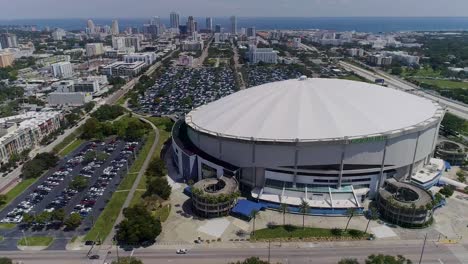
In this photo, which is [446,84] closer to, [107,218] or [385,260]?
[385,260]

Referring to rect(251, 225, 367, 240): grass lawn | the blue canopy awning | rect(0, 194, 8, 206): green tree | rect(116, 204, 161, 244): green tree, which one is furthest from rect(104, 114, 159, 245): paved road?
rect(251, 225, 367, 240): grass lawn

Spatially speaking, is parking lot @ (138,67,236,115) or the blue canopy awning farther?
parking lot @ (138,67,236,115)

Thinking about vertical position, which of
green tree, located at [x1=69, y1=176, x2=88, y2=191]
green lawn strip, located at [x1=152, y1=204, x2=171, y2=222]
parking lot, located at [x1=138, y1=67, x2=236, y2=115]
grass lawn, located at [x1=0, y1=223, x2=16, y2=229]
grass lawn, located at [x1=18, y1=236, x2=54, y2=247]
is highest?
parking lot, located at [x1=138, y1=67, x2=236, y2=115]

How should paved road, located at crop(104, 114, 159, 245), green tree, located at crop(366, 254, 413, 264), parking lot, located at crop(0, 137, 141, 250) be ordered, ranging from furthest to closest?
parking lot, located at crop(0, 137, 141, 250) → paved road, located at crop(104, 114, 159, 245) → green tree, located at crop(366, 254, 413, 264)

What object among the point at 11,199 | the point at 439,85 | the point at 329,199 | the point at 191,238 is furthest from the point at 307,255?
the point at 439,85

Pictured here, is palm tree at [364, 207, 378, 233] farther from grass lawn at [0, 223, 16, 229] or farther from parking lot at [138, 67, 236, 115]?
parking lot at [138, 67, 236, 115]

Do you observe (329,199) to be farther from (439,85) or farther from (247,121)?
(439,85)

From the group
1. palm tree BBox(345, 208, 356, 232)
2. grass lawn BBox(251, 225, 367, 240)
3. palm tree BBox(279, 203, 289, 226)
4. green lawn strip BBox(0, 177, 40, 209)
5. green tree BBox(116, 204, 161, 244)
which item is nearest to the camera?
green tree BBox(116, 204, 161, 244)

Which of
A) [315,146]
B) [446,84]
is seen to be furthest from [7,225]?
[446,84]
